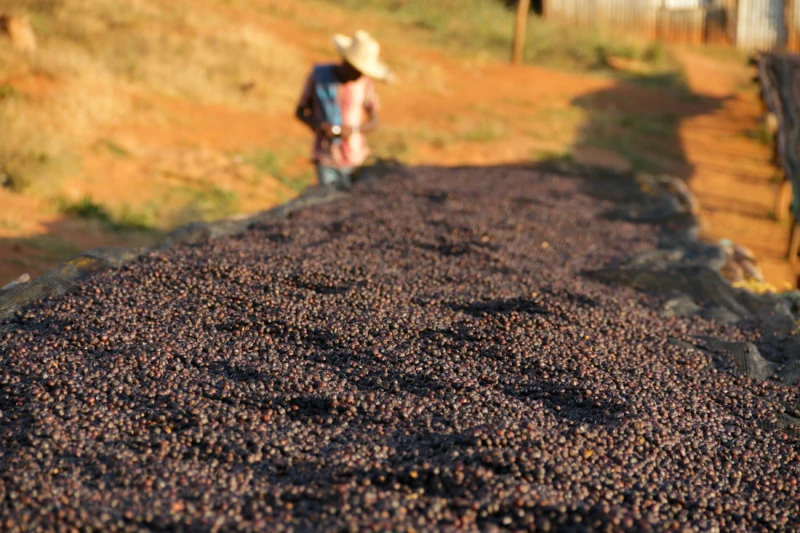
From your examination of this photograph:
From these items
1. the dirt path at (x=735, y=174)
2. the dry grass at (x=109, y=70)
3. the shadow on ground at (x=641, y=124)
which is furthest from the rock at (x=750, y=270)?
the dry grass at (x=109, y=70)

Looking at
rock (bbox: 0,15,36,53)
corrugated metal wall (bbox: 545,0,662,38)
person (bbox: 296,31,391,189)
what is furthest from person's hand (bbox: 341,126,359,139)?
corrugated metal wall (bbox: 545,0,662,38)

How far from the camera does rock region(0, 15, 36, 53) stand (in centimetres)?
846

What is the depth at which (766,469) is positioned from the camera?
8.27 feet

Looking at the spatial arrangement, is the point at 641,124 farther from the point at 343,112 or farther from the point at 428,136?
the point at 343,112

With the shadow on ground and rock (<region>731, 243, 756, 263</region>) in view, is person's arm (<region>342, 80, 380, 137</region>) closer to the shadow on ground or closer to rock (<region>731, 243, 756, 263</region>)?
rock (<region>731, 243, 756, 263</region>)

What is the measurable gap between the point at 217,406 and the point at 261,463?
337 mm

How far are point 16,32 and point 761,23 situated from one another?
1557 centimetres

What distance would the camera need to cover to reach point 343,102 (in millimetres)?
5395

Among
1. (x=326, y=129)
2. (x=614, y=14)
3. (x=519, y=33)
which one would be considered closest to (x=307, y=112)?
(x=326, y=129)

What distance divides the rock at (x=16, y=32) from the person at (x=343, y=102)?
4.65m

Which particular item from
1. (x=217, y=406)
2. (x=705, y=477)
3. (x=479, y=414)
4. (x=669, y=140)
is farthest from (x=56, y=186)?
(x=669, y=140)

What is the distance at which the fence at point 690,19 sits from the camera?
688 inches

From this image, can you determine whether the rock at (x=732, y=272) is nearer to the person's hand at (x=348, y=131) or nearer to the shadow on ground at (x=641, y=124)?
the person's hand at (x=348, y=131)

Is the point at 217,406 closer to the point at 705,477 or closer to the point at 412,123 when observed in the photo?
the point at 705,477
